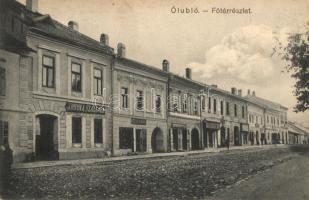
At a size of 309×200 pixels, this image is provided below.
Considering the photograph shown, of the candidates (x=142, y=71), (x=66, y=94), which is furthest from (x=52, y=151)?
(x=142, y=71)

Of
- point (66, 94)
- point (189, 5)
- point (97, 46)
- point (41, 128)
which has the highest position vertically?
point (97, 46)

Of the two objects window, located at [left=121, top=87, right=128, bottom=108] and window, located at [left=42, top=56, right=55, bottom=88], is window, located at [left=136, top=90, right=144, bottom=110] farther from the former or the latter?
window, located at [left=42, top=56, right=55, bottom=88]

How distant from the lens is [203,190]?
822 cm

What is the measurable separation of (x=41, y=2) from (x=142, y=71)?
13601mm

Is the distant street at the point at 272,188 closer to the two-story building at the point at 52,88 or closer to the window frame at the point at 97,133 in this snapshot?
the two-story building at the point at 52,88

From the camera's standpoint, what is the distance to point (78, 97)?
1750cm

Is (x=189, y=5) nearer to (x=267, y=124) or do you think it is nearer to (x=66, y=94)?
(x=66, y=94)

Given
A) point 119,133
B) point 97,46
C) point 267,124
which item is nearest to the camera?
point 97,46

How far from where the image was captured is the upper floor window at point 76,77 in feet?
57.1

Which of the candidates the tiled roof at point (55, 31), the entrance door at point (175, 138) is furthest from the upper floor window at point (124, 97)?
the entrance door at point (175, 138)

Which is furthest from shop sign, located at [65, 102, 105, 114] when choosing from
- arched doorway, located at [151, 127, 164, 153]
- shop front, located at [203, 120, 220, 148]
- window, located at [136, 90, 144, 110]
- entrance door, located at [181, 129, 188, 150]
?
shop front, located at [203, 120, 220, 148]

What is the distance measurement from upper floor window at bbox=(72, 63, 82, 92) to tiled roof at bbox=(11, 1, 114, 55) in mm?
892

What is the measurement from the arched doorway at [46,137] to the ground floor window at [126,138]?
4501mm

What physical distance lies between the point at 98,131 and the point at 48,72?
3984 mm
